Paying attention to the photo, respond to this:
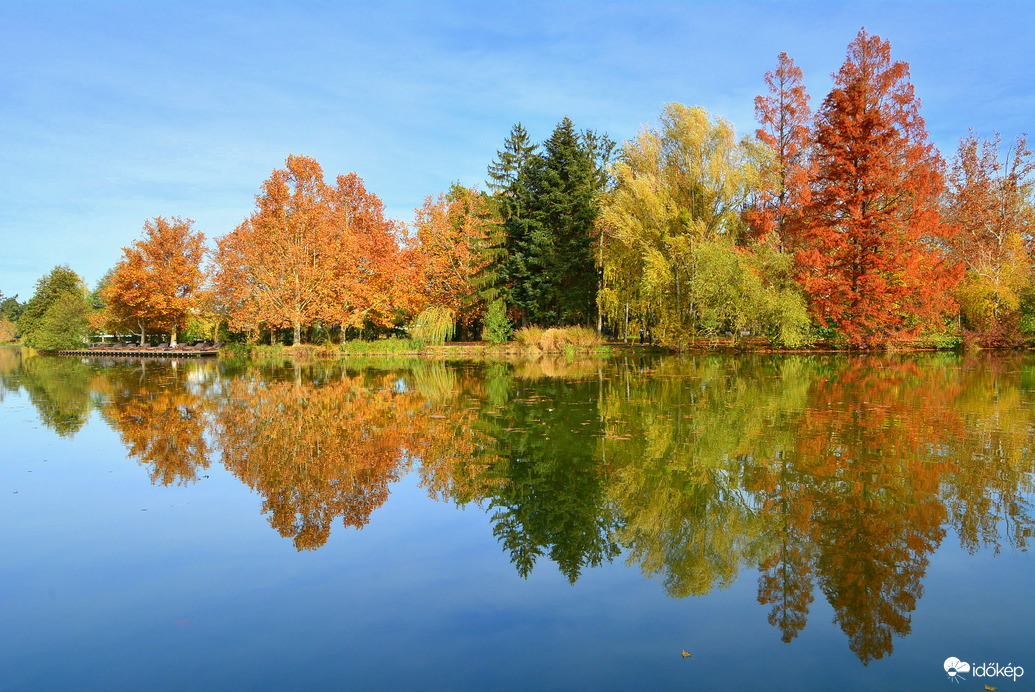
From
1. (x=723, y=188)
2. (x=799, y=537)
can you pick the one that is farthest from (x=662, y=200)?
(x=799, y=537)

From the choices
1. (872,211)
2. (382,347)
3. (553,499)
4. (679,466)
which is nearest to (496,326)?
(382,347)

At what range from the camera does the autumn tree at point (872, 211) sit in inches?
1064

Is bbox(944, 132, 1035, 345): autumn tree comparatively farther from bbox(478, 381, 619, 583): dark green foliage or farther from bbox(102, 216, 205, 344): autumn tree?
bbox(102, 216, 205, 344): autumn tree

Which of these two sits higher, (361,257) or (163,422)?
(361,257)

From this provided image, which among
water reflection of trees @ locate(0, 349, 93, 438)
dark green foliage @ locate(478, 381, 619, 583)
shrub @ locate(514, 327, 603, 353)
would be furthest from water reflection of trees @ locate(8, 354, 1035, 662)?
shrub @ locate(514, 327, 603, 353)

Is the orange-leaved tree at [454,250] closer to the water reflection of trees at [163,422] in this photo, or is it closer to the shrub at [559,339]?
the shrub at [559,339]

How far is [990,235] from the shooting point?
34.9 meters

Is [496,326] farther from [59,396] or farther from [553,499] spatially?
[553,499]

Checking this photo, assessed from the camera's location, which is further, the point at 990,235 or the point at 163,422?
the point at 990,235

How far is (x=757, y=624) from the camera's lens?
425 centimetres

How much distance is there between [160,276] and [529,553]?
159 feet

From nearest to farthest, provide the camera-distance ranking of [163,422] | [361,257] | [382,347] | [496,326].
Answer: [163,422] < [496,326] < [382,347] < [361,257]

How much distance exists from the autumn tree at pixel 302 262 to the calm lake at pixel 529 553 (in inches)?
1061

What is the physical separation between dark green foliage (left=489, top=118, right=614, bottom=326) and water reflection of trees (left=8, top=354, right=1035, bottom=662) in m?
22.0
